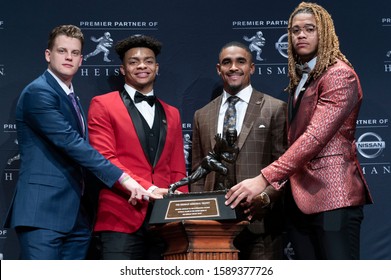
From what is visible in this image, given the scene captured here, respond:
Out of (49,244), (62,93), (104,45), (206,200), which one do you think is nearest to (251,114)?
(206,200)

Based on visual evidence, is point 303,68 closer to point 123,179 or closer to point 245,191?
point 245,191

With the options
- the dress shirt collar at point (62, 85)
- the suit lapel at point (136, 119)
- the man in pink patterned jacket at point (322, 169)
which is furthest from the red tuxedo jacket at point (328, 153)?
the dress shirt collar at point (62, 85)

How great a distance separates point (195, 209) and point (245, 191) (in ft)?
0.90

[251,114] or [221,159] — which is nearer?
[221,159]

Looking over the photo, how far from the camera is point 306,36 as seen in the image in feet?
11.7

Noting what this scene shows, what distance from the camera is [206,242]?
3264 mm

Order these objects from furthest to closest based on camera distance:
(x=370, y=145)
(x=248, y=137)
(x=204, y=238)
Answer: (x=370, y=145)
(x=248, y=137)
(x=204, y=238)

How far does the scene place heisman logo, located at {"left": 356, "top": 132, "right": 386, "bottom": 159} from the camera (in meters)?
4.59

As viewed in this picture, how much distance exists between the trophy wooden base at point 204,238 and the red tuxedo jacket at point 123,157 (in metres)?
0.47

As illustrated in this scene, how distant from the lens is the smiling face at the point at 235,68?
13.4ft

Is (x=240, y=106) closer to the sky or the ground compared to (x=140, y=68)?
closer to the ground

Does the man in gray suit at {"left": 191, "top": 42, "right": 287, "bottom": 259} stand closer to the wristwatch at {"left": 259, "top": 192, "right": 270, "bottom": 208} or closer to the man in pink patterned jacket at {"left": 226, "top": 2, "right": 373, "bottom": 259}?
the wristwatch at {"left": 259, "top": 192, "right": 270, "bottom": 208}

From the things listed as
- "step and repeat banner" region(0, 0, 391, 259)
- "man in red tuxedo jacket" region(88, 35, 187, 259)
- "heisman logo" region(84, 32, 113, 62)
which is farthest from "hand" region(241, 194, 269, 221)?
"heisman logo" region(84, 32, 113, 62)

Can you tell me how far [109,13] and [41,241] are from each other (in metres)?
1.86
